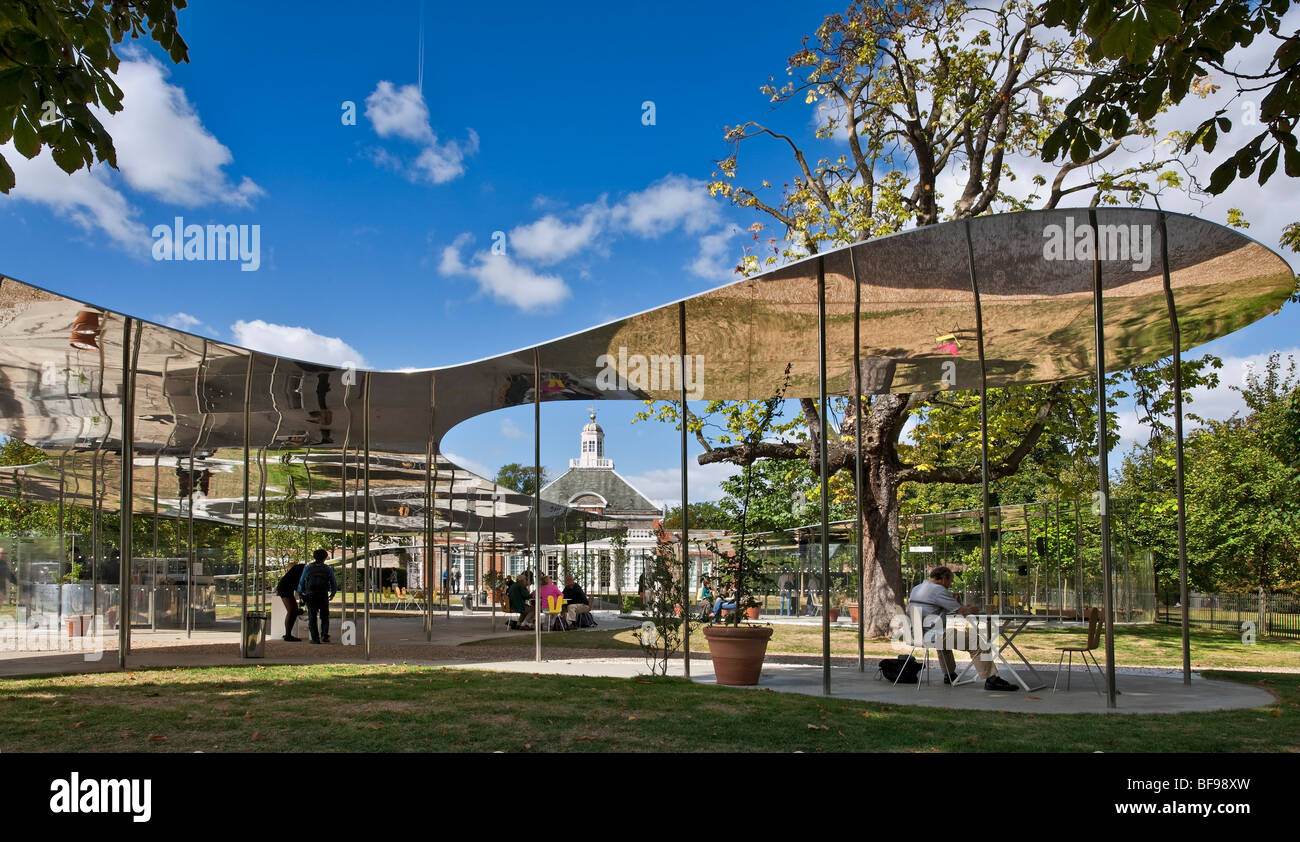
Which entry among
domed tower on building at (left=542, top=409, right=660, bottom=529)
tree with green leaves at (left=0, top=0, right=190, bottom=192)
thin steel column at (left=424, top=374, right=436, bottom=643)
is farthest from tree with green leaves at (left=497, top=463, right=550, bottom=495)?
tree with green leaves at (left=0, top=0, right=190, bottom=192)

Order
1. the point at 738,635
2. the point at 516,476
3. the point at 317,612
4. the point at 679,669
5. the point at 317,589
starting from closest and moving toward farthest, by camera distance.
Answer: the point at 738,635
the point at 679,669
the point at 317,589
the point at 317,612
the point at 516,476

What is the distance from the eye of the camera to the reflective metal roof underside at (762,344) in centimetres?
868

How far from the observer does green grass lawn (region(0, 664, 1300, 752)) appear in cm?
618

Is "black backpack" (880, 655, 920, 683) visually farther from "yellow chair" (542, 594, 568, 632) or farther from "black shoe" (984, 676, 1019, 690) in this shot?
"yellow chair" (542, 594, 568, 632)

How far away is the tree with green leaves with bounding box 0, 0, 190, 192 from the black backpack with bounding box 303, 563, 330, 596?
1097 centimetres

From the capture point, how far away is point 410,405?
13664mm

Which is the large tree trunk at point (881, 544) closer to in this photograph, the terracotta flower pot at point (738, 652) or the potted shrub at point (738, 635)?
the potted shrub at point (738, 635)

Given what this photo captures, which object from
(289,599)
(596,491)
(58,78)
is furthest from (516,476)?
(58,78)

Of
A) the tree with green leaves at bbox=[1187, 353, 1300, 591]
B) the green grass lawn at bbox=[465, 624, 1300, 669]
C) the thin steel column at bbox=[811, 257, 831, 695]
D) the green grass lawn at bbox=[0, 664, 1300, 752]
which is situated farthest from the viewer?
the tree with green leaves at bbox=[1187, 353, 1300, 591]

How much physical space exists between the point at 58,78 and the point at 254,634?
1023cm

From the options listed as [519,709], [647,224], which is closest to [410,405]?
[519,709]

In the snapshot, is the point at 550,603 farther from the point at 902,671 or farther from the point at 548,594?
the point at 902,671

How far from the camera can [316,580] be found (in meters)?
15.6
